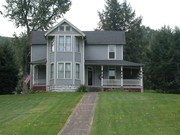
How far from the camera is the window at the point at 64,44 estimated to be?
44.0 metres

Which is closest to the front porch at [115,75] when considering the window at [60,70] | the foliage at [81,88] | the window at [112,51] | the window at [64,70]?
the window at [112,51]

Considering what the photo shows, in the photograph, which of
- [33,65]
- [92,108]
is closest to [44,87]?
[33,65]

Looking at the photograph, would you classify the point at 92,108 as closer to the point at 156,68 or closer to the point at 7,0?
the point at 156,68

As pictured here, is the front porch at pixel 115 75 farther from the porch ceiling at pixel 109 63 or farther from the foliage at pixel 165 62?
the foliage at pixel 165 62

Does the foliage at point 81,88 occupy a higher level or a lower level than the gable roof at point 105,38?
lower

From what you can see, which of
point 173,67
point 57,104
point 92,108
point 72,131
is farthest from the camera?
point 173,67

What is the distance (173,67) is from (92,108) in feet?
88.9

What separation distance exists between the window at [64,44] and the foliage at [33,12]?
47.2 ft

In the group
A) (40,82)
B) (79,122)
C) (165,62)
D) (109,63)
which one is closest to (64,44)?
(109,63)

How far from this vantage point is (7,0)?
186 feet

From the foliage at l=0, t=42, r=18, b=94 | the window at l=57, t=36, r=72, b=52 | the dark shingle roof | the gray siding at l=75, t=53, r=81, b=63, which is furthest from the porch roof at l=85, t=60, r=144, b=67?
the foliage at l=0, t=42, r=18, b=94

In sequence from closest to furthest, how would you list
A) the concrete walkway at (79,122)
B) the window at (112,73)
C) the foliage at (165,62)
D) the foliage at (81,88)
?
the concrete walkway at (79,122), the foliage at (81,88), the window at (112,73), the foliage at (165,62)

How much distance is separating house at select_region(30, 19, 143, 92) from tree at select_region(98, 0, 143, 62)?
19.5 m

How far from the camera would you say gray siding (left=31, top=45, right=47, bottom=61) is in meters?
49.5
